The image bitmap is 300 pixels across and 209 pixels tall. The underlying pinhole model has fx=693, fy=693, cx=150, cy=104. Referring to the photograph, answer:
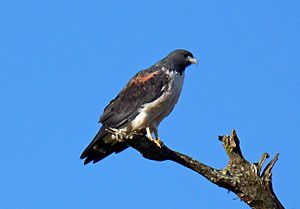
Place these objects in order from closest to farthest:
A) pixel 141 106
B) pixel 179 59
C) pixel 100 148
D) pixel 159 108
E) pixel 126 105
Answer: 1. pixel 100 148
2. pixel 159 108
3. pixel 141 106
4. pixel 126 105
5. pixel 179 59

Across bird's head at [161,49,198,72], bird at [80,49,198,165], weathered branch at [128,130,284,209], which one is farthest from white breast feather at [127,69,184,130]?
weathered branch at [128,130,284,209]

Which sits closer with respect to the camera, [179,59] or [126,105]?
[126,105]

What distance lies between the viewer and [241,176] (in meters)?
6.77

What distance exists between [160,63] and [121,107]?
0.94m

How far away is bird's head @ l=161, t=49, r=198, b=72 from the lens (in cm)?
1009

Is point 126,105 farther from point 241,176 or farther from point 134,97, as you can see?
point 241,176

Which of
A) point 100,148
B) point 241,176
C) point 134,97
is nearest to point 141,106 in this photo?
point 134,97

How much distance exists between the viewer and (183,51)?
10.6m

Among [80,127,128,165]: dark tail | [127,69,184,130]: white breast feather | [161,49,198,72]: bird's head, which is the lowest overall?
[80,127,128,165]: dark tail

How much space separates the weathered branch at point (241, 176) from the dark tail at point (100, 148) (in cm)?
213

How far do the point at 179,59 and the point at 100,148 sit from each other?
1877 mm

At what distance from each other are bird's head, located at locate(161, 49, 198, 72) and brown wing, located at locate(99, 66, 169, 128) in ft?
0.72

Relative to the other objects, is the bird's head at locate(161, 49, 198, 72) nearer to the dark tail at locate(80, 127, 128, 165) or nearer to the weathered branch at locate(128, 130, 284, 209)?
the dark tail at locate(80, 127, 128, 165)

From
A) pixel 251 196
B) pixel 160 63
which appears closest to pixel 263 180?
pixel 251 196
